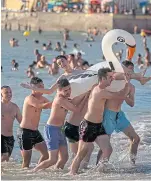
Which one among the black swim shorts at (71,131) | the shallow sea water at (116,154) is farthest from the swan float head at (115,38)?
the shallow sea water at (116,154)

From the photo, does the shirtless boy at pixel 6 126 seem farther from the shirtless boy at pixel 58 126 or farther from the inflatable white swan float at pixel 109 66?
the inflatable white swan float at pixel 109 66

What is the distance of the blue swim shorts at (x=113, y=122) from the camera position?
10.6 meters

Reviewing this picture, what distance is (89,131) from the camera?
33.7 ft

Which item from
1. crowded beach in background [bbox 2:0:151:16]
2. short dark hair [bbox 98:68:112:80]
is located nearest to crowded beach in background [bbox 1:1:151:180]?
short dark hair [bbox 98:68:112:80]

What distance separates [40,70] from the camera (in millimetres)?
31156

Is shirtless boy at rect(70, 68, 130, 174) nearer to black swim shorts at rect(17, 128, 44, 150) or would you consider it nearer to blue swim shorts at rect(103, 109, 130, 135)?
blue swim shorts at rect(103, 109, 130, 135)

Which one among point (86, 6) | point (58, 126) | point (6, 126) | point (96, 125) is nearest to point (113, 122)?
point (96, 125)

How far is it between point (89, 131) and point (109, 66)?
1208 mm

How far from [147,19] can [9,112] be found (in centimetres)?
5540

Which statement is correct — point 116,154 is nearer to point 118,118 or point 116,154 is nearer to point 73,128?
point 118,118

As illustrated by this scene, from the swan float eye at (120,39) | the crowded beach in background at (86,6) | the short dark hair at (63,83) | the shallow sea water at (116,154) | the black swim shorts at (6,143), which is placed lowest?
the crowded beach in background at (86,6)

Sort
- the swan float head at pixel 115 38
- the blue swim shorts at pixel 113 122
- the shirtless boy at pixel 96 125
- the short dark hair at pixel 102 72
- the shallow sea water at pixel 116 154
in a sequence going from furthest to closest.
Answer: the swan float head at pixel 115 38 → the blue swim shorts at pixel 113 122 → the shallow sea water at pixel 116 154 → the shirtless boy at pixel 96 125 → the short dark hair at pixel 102 72

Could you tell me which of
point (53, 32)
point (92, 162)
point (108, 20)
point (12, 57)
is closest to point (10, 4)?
point (53, 32)

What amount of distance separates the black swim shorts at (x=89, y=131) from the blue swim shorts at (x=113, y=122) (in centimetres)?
17
